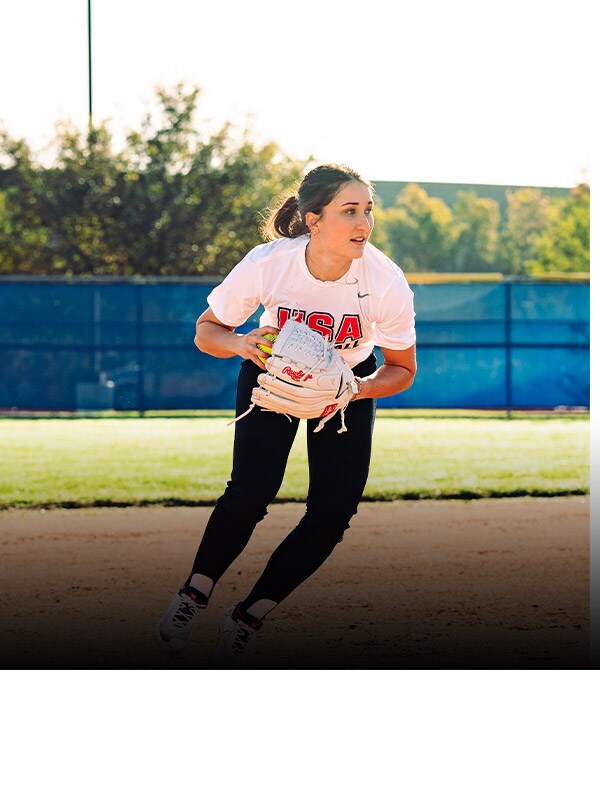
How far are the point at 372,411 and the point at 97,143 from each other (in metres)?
18.1

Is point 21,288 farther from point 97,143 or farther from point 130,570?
point 130,570

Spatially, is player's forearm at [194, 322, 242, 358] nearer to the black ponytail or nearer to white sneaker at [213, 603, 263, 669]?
the black ponytail

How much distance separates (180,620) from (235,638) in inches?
7.3

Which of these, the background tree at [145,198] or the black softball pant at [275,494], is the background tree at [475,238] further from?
the black softball pant at [275,494]

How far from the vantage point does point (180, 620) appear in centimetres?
390

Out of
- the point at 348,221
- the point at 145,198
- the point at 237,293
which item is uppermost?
the point at 145,198

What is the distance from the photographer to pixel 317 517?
3885 millimetres

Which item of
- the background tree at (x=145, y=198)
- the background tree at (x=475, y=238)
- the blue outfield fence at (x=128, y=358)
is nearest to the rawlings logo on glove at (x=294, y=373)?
the blue outfield fence at (x=128, y=358)

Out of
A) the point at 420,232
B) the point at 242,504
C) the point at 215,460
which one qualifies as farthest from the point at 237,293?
the point at 420,232

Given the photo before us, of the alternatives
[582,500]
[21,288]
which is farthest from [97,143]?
[582,500]

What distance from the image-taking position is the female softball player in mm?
3855

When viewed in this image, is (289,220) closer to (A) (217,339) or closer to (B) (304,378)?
(A) (217,339)

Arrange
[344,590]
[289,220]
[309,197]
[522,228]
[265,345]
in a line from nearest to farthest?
[265,345]
[309,197]
[289,220]
[344,590]
[522,228]

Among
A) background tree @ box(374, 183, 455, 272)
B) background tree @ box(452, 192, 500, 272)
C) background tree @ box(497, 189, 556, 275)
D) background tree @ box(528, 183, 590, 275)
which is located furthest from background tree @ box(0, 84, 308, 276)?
background tree @ box(452, 192, 500, 272)
